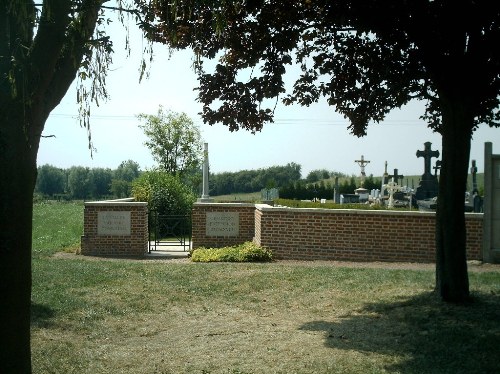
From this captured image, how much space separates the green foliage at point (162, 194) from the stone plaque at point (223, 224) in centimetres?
601

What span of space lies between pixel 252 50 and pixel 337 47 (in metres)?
1.50

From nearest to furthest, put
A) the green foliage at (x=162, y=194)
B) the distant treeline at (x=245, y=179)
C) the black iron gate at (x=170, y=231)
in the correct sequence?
the black iron gate at (x=170, y=231) → the green foliage at (x=162, y=194) → the distant treeline at (x=245, y=179)

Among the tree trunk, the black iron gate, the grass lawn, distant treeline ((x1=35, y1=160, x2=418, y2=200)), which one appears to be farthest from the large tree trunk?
distant treeline ((x1=35, y1=160, x2=418, y2=200))

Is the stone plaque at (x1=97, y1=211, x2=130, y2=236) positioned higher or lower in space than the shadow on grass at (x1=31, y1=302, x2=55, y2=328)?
higher

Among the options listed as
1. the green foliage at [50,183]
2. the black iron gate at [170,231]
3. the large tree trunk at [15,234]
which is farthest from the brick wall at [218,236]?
the green foliage at [50,183]

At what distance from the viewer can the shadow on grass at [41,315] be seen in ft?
22.8

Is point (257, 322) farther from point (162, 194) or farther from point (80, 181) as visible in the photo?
point (80, 181)

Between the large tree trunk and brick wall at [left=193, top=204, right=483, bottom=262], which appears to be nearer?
the large tree trunk

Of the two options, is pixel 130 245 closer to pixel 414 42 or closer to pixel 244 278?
pixel 244 278

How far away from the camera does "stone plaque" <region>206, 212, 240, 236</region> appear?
14.7 meters

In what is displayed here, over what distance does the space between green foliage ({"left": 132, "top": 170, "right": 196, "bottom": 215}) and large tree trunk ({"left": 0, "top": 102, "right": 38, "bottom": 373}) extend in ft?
54.7

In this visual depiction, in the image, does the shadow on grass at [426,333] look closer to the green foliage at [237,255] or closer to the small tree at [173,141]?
the green foliage at [237,255]

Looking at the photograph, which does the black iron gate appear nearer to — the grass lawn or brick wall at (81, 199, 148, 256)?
brick wall at (81, 199, 148, 256)

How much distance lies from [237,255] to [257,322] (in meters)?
5.70
